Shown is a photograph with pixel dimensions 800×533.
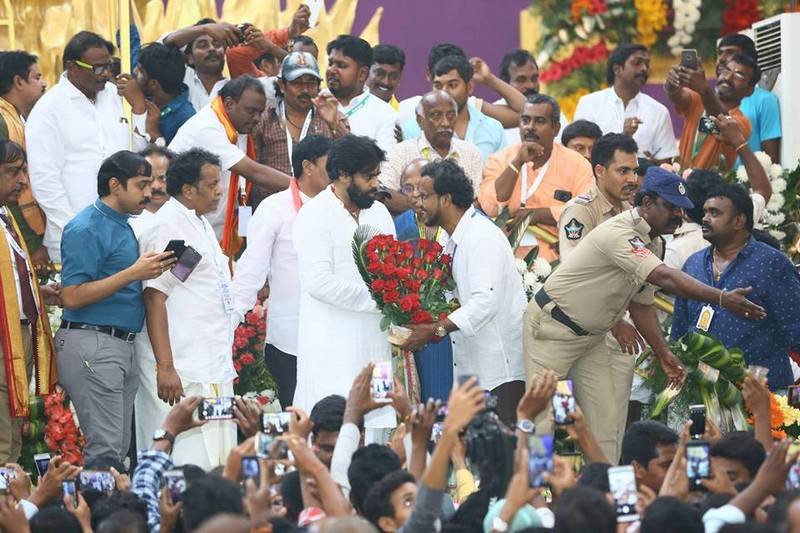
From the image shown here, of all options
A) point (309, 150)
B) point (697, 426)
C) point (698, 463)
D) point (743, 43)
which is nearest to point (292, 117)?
point (309, 150)

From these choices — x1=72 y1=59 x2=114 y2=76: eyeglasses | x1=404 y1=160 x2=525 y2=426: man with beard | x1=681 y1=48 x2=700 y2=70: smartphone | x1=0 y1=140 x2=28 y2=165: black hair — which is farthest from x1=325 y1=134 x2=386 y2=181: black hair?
x1=681 y1=48 x2=700 y2=70: smartphone

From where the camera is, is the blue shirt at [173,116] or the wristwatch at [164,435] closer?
the wristwatch at [164,435]

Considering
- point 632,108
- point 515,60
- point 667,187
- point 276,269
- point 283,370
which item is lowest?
point 283,370

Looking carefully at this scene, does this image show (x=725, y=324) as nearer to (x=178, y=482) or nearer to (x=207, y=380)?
(x=207, y=380)

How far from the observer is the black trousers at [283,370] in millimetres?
9781

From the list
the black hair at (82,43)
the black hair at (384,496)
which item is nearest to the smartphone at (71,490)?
the black hair at (384,496)

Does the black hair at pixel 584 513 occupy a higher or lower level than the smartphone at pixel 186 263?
lower

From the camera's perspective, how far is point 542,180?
35.2 ft

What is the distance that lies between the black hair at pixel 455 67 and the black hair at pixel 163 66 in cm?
168

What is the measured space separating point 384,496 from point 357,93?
5.47 meters

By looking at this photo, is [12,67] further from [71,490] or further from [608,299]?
[71,490]

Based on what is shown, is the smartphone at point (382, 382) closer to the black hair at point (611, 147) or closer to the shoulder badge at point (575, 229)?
→ the shoulder badge at point (575, 229)

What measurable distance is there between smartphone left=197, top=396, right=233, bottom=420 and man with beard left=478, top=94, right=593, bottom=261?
11.8ft

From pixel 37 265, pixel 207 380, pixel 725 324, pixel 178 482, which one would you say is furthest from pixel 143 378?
pixel 725 324
